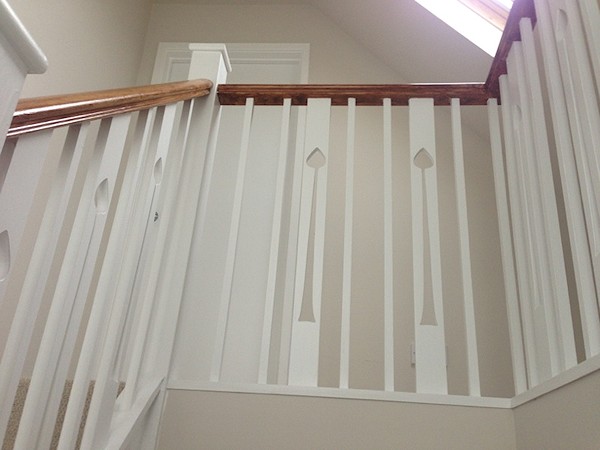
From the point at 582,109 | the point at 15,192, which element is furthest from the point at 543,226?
the point at 15,192

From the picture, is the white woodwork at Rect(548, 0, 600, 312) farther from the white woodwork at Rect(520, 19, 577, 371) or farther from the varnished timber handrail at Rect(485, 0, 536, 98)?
the varnished timber handrail at Rect(485, 0, 536, 98)

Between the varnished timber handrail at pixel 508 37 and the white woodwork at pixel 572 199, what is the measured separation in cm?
16

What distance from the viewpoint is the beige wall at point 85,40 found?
2.91 m

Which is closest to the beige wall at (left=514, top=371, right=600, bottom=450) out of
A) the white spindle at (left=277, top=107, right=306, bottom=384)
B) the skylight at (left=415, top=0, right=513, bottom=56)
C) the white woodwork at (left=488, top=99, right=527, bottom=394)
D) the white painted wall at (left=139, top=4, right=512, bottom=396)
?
the white woodwork at (left=488, top=99, right=527, bottom=394)

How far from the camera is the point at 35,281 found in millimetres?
998

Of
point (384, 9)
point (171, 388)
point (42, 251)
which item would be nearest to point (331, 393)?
point (171, 388)

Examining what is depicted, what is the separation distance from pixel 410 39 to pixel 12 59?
9.99ft

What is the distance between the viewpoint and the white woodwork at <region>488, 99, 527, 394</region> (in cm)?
169

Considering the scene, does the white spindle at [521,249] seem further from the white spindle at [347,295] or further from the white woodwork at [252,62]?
the white woodwork at [252,62]

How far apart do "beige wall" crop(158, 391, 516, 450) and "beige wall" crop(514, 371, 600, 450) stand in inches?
4.8

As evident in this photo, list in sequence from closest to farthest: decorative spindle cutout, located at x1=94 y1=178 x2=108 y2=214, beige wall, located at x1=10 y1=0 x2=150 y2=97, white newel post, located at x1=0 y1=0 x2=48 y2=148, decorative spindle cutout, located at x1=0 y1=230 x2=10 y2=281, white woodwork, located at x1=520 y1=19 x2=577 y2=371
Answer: white newel post, located at x1=0 y1=0 x2=48 y2=148 < decorative spindle cutout, located at x1=0 y1=230 x2=10 y2=281 < decorative spindle cutout, located at x1=94 y1=178 x2=108 y2=214 < white woodwork, located at x1=520 y1=19 x2=577 y2=371 < beige wall, located at x1=10 y1=0 x2=150 y2=97

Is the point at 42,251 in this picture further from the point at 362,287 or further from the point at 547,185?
the point at 362,287

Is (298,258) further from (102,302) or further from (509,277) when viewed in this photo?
(102,302)

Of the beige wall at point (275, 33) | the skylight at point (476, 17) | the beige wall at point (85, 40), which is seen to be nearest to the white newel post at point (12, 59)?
the beige wall at point (85, 40)
